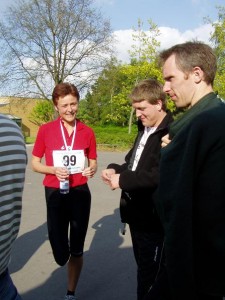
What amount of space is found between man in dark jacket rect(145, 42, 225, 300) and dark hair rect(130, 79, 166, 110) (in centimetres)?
123

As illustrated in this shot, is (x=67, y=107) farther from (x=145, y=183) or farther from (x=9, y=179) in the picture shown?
(x=9, y=179)

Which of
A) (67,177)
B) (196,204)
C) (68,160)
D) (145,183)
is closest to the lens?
(196,204)

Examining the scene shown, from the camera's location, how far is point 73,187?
3.85 m

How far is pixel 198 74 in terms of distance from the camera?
208 cm

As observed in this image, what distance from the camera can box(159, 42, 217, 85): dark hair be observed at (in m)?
2.09

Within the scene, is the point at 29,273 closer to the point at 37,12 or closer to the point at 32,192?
the point at 32,192

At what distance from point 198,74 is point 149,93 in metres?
1.10

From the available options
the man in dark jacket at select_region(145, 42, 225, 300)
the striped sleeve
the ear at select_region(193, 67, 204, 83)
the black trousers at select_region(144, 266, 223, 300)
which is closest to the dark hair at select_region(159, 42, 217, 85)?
the ear at select_region(193, 67, 204, 83)

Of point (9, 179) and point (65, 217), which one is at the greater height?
point (9, 179)

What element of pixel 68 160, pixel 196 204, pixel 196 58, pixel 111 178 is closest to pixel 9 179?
pixel 196 204

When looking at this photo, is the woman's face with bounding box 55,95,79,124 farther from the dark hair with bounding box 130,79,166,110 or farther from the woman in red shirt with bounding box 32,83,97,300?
the dark hair with bounding box 130,79,166,110

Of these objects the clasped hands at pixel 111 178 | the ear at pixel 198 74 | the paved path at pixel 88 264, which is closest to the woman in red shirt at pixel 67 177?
the paved path at pixel 88 264

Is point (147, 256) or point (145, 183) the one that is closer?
point (145, 183)

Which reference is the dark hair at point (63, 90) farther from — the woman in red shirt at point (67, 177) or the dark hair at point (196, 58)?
the dark hair at point (196, 58)
